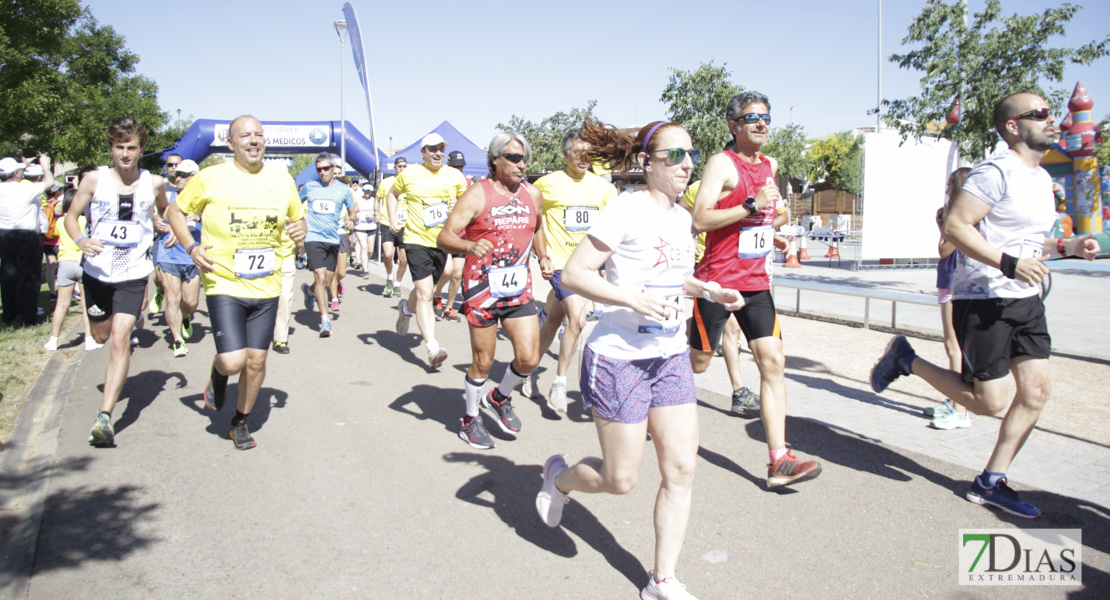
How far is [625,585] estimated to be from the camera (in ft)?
10.3

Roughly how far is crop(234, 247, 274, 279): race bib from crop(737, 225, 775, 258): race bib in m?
2.92

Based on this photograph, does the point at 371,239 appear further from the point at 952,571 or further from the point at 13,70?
the point at 952,571

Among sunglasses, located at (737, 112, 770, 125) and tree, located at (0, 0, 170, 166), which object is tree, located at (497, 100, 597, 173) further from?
sunglasses, located at (737, 112, 770, 125)

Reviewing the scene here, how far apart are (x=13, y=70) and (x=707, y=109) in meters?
13.6

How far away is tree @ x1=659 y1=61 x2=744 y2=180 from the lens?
17156 millimetres

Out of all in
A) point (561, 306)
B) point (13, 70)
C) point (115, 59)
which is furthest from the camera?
point (115, 59)

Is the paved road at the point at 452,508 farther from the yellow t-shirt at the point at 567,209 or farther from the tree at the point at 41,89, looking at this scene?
the tree at the point at 41,89

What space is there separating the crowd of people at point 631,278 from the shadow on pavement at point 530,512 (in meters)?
0.15

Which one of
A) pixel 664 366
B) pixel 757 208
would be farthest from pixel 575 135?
pixel 664 366

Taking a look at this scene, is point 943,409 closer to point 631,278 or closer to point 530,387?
point 530,387

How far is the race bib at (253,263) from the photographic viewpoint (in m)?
4.70

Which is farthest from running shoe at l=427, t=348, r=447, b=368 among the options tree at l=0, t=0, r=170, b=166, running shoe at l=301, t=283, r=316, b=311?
tree at l=0, t=0, r=170, b=166

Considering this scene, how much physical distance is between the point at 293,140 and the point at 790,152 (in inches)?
1578

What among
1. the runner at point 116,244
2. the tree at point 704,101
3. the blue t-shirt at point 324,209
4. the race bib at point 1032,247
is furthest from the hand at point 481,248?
the tree at point 704,101
